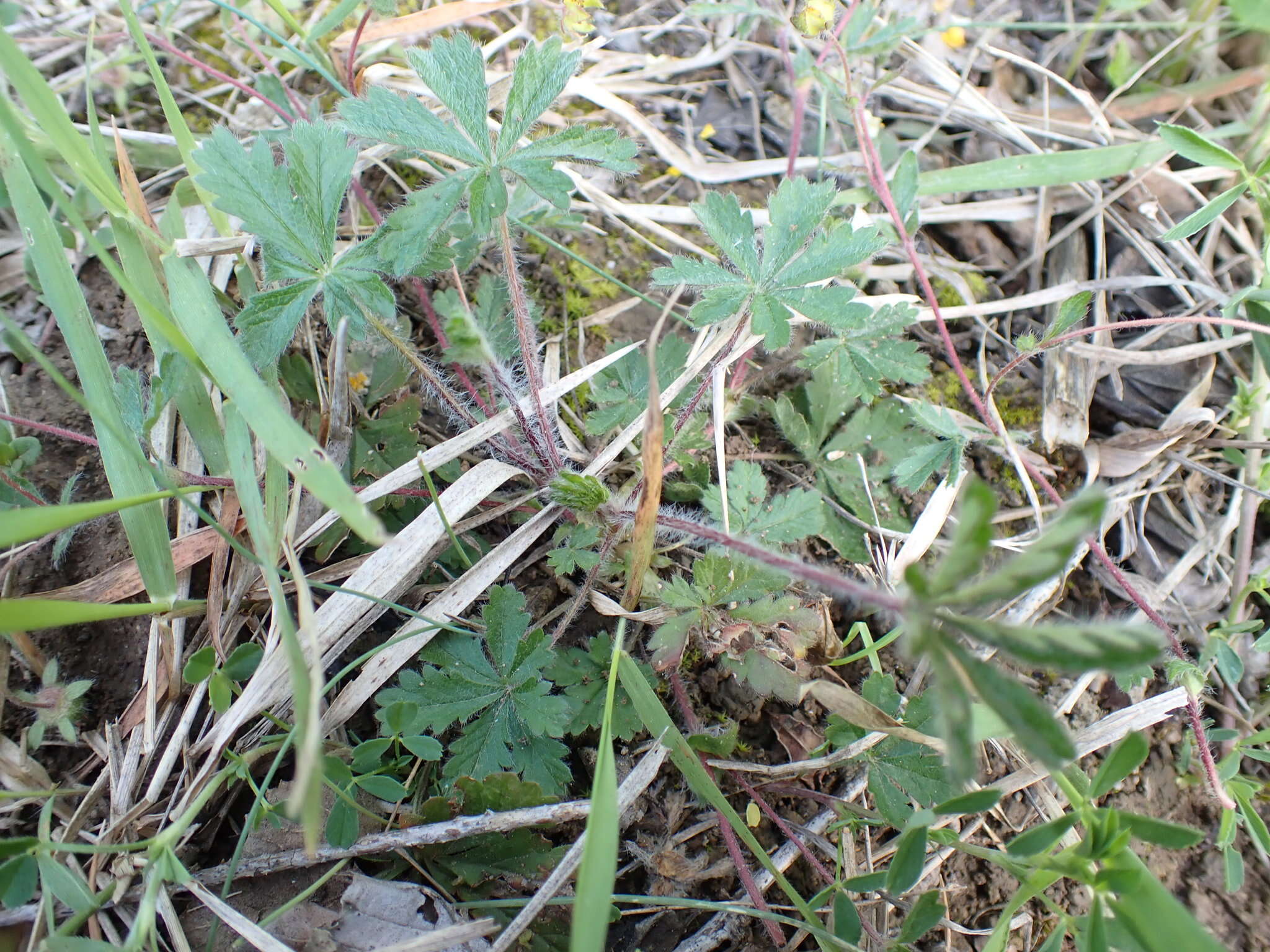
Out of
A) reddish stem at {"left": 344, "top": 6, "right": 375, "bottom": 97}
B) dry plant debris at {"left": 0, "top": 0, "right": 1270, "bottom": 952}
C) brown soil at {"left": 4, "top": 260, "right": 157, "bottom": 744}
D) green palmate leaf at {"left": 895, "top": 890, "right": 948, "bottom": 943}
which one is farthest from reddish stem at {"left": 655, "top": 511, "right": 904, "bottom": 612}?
reddish stem at {"left": 344, "top": 6, "right": 375, "bottom": 97}

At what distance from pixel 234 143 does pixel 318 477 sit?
1002 millimetres

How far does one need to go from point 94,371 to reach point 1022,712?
7.03ft

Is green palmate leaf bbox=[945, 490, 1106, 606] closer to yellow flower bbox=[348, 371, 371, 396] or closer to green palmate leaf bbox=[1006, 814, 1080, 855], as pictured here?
green palmate leaf bbox=[1006, 814, 1080, 855]

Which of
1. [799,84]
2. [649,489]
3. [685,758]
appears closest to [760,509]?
[649,489]

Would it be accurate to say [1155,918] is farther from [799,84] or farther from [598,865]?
[799,84]

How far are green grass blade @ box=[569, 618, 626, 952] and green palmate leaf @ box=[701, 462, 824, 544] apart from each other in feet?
2.38

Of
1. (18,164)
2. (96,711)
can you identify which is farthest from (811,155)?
(96,711)

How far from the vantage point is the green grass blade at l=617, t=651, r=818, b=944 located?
1707mm

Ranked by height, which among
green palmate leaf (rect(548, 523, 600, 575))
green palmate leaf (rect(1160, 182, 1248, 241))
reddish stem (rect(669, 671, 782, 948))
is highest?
green palmate leaf (rect(1160, 182, 1248, 241))

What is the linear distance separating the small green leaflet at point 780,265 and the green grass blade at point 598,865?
110 cm

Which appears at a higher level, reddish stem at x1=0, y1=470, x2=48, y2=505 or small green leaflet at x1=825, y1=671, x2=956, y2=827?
reddish stem at x1=0, y1=470, x2=48, y2=505

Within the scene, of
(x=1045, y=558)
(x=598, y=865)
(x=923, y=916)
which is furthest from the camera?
(x=923, y=916)

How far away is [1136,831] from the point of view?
136 cm

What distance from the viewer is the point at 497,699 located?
1899 mm
